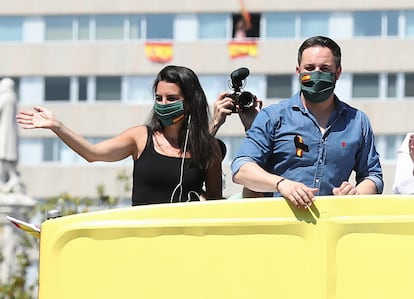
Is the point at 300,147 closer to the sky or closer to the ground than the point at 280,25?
closer to the ground

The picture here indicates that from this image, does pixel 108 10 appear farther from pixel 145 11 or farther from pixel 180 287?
pixel 180 287

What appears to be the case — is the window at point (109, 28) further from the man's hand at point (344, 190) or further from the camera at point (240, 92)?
the man's hand at point (344, 190)

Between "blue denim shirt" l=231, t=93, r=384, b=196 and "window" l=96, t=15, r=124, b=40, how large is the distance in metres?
39.0

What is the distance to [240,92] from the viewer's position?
6.11 metres

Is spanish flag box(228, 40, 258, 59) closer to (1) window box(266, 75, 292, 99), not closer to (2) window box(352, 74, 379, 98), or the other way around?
(1) window box(266, 75, 292, 99)

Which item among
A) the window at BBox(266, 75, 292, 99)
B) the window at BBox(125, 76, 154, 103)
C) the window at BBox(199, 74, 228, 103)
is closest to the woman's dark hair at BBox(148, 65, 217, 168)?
the window at BBox(199, 74, 228, 103)

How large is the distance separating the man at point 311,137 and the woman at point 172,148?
58cm

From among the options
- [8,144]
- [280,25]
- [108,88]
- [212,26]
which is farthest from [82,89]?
[8,144]

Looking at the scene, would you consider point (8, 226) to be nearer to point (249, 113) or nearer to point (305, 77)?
point (249, 113)

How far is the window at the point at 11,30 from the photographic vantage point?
44312 millimetres

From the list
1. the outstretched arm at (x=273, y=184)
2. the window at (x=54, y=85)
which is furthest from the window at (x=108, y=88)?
the outstretched arm at (x=273, y=184)

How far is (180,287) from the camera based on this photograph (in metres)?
4.25

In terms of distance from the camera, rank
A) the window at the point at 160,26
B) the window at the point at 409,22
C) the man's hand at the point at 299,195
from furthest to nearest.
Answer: the window at the point at 160,26 < the window at the point at 409,22 < the man's hand at the point at 299,195

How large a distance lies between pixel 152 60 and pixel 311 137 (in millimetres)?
38304
